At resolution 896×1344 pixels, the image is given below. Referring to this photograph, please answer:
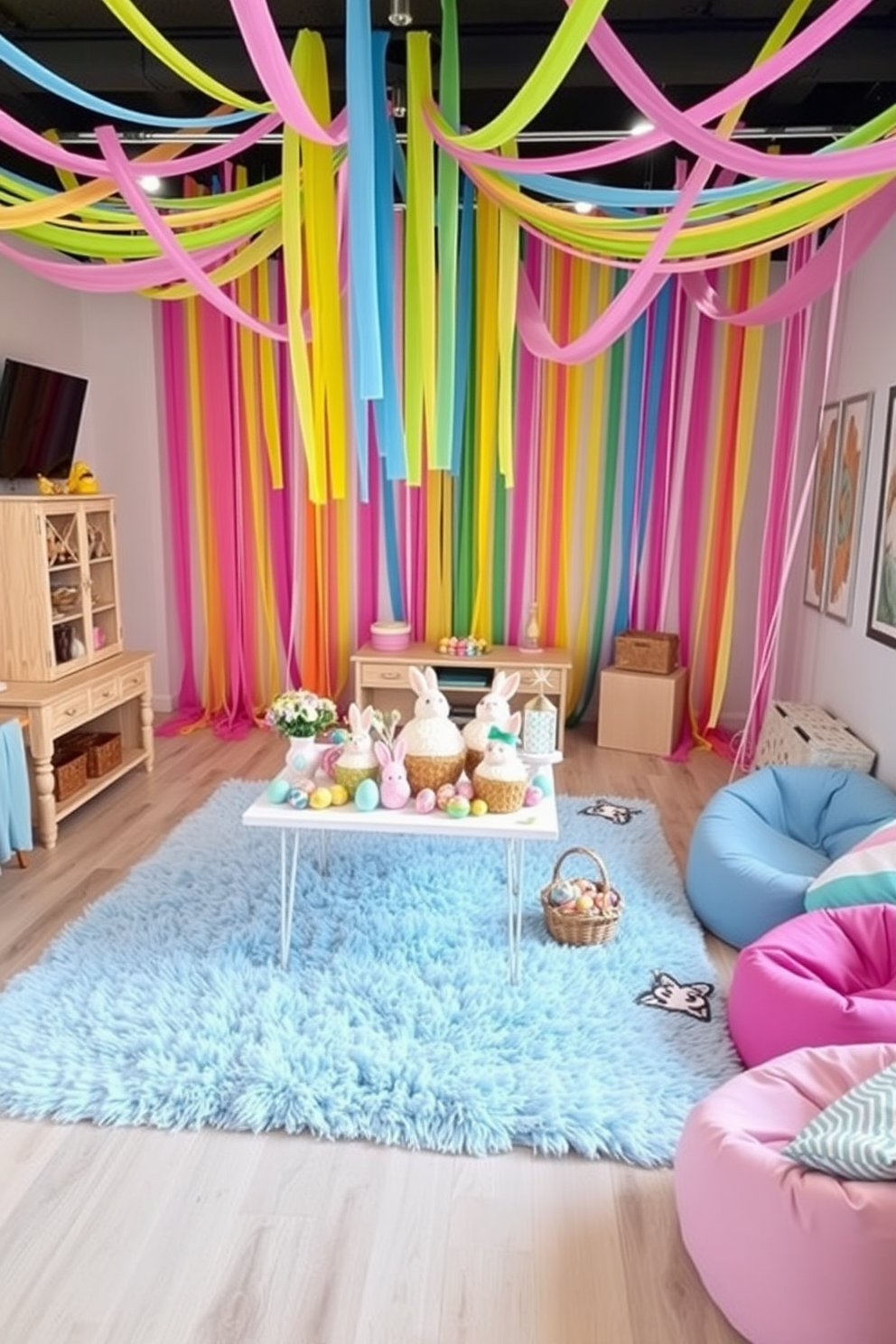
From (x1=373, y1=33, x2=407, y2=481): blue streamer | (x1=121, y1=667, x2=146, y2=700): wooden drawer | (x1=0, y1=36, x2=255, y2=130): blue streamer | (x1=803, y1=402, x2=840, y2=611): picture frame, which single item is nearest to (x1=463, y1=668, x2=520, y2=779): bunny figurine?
(x1=373, y1=33, x2=407, y2=481): blue streamer

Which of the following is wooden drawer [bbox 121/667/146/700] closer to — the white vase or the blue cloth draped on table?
the blue cloth draped on table

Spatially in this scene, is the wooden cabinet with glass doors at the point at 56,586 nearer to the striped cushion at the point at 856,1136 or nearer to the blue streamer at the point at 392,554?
the blue streamer at the point at 392,554

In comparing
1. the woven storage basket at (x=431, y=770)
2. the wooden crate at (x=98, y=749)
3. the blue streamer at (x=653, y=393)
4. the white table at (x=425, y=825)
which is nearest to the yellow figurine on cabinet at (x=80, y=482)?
the wooden crate at (x=98, y=749)

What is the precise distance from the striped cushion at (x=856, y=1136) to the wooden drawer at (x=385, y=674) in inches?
137

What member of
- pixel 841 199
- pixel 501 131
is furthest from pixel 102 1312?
pixel 841 199

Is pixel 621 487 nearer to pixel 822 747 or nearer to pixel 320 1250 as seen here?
pixel 822 747

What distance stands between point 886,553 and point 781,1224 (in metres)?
2.71

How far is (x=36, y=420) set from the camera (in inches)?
164

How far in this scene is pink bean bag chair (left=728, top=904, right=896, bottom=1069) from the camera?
205 centimetres

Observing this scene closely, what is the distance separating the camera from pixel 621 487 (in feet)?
16.6

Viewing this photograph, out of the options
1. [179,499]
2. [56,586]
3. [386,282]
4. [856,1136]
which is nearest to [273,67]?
[386,282]

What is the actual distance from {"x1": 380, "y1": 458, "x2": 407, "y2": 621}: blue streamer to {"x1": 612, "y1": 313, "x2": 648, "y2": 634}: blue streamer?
1254 mm

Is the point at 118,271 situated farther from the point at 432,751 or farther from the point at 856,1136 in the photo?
the point at 856,1136

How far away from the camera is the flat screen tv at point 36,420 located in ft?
13.0
